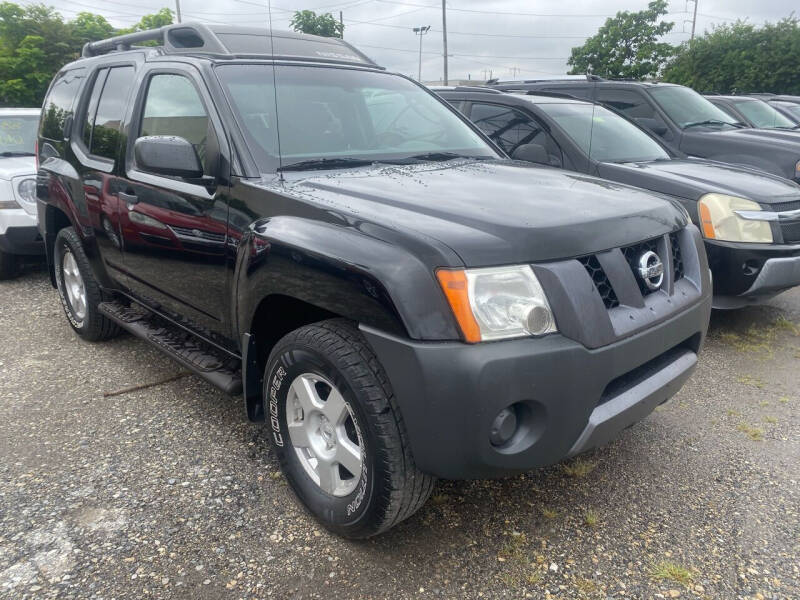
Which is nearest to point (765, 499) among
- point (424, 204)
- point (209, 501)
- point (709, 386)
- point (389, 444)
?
point (709, 386)

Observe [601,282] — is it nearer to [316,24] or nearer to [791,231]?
[791,231]

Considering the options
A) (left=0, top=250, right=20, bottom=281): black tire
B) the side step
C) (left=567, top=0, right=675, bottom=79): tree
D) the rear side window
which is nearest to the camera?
the side step

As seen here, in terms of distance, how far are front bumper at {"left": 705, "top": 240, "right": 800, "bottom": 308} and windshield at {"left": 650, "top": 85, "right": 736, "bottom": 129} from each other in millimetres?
3227

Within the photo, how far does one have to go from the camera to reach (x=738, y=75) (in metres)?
27.5

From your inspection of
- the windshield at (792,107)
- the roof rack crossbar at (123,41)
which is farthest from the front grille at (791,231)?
the windshield at (792,107)

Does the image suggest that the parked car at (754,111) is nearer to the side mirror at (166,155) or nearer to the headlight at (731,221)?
the headlight at (731,221)

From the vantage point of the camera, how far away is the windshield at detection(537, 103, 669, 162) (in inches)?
205

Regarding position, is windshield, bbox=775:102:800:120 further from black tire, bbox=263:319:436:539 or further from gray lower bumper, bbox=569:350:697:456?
black tire, bbox=263:319:436:539

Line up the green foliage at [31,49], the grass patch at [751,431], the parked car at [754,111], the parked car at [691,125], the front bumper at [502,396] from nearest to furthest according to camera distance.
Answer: the front bumper at [502,396]
the grass patch at [751,431]
the parked car at [691,125]
the parked car at [754,111]
the green foliage at [31,49]

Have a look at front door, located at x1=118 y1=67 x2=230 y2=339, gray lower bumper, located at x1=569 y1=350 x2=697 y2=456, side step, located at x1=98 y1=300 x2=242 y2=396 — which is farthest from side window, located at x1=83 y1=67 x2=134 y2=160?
gray lower bumper, located at x1=569 y1=350 x2=697 y2=456

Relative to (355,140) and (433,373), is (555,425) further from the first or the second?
(355,140)

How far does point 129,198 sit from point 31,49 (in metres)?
24.6

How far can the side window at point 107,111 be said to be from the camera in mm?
3576

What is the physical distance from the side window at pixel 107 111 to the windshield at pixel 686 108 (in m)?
5.76
